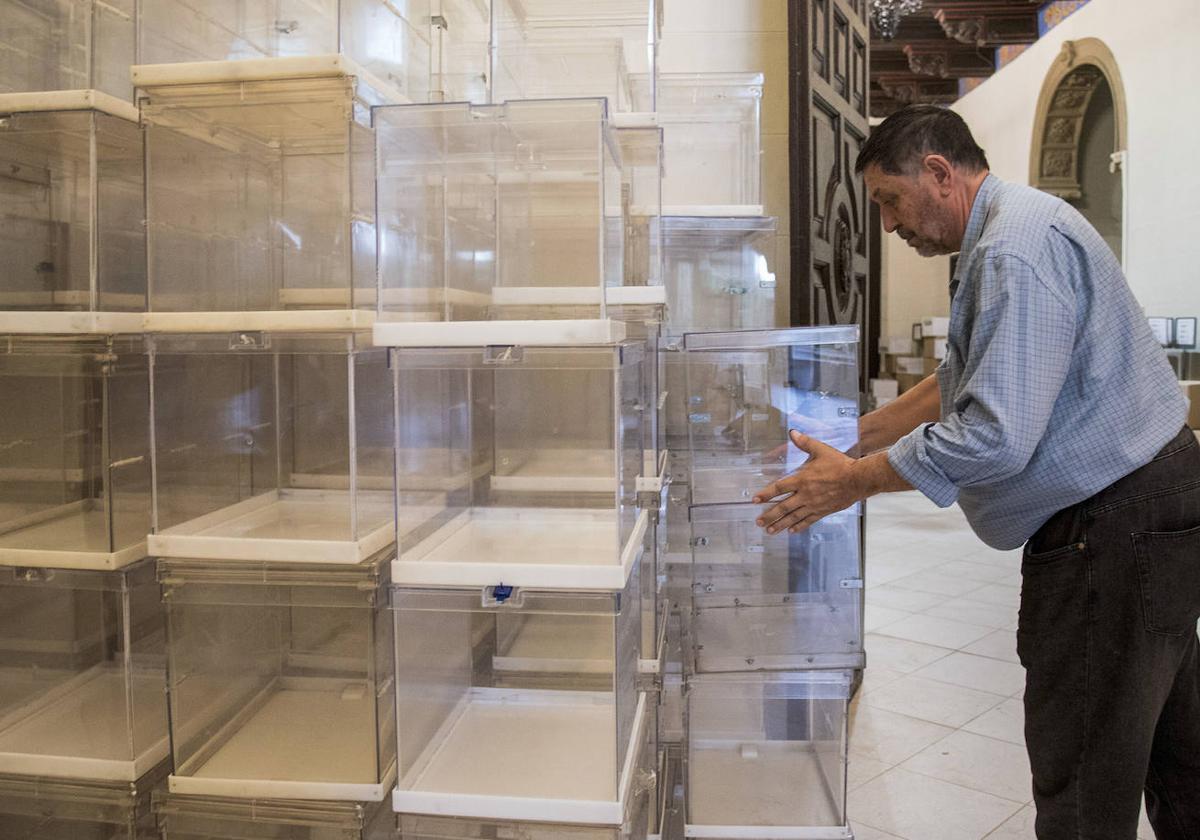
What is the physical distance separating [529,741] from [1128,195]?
6986 mm

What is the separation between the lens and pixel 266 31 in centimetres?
179

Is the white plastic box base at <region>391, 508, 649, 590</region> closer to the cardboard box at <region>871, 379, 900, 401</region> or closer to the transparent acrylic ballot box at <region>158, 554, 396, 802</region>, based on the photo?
the transparent acrylic ballot box at <region>158, 554, 396, 802</region>

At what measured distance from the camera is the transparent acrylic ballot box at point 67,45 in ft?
5.53

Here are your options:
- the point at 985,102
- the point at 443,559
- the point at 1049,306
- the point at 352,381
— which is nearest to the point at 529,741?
the point at 443,559

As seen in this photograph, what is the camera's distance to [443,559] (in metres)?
Result: 1.52

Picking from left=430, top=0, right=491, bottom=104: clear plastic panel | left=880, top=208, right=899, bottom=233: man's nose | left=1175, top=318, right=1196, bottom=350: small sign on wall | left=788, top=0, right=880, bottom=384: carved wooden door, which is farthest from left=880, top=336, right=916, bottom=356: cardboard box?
left=880, top=208, right=899, bottom=233: man's nose

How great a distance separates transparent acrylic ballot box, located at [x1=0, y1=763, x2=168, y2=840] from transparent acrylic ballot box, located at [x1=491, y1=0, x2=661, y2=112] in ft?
5.10

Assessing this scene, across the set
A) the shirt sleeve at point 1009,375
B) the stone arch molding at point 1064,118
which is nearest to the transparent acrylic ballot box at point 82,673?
the shirt sleeve at point 1009,375

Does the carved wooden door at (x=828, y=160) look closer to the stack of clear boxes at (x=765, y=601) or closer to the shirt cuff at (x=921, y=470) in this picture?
the stack of clear boxes at (x=765, y=601)

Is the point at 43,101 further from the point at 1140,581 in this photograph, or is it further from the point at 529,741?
the point at 1140,581

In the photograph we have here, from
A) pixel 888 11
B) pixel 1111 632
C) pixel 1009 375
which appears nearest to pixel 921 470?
pixel 1009 375

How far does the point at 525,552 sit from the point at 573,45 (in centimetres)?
128

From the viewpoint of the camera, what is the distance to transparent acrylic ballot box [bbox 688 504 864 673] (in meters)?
2.18

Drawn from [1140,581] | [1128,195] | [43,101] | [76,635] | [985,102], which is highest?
[985,102]
